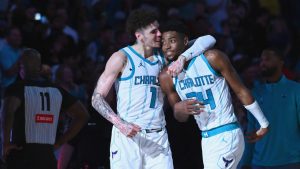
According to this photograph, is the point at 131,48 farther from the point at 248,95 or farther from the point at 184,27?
the point at 248,95

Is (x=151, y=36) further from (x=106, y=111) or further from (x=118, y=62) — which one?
(x=106, y=111)

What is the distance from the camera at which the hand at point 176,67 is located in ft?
26.1

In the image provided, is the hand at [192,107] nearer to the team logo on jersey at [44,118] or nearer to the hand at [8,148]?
the team logo on jersey at [44,118]

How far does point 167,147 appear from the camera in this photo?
27.6 ft

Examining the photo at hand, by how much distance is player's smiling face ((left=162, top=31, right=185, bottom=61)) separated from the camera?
8266mm

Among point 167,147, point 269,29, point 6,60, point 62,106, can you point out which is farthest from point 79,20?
point 167,147

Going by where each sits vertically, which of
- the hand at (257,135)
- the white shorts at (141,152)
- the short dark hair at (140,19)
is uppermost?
the short dark hair at (140,19)

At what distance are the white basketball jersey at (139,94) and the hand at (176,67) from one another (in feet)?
1.34

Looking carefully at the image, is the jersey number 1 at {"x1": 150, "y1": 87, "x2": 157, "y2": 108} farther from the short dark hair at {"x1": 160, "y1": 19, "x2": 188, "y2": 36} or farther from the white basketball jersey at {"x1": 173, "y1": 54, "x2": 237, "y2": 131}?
the short dark hair at {"x1": 160, "y1": 19, "x2": 188, "y2": 36}

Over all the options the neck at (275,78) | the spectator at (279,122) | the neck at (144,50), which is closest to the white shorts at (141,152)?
the neck at (144,50)

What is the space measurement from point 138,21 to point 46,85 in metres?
1.27

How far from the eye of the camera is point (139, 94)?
8359 millimetres

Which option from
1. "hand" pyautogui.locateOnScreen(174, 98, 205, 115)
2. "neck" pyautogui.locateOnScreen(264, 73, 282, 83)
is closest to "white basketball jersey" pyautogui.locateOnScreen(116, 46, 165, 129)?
"hand" pyautogui.locateOnScreen(174, 98, 205, 115)

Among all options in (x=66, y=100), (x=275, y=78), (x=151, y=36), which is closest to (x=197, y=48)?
(x=151, y=36)
